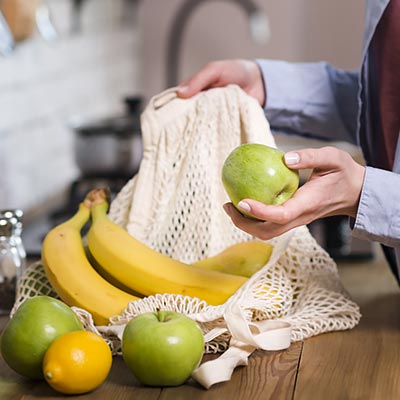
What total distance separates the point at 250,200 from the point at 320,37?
10.4 ft

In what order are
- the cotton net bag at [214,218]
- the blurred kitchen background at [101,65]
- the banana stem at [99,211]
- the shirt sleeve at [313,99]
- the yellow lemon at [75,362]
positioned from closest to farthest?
the yellow lemon at [75,362] < the cotton net bag at [214,218] < the banana stem at [99,211] < the shirt sleeve at [313,99] < the blurred kitchen background at [101,65]

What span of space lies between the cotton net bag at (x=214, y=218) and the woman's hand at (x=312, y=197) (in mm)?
97

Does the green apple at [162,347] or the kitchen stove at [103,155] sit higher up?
the green apple at [162,347]

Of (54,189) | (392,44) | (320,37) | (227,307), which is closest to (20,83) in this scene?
(54,189)

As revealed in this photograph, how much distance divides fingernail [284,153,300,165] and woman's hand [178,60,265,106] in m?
0.38

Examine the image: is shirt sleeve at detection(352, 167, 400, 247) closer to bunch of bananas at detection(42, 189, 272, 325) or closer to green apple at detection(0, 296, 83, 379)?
bunch of bananas at detection(42, 189, 272, 325)

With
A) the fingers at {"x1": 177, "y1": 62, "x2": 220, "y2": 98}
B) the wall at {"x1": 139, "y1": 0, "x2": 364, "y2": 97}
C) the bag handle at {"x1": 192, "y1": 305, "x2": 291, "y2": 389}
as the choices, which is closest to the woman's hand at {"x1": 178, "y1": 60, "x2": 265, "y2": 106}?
the fingers at {"x1": 177, "y1": 62, "x2": 220, "y2": 98}

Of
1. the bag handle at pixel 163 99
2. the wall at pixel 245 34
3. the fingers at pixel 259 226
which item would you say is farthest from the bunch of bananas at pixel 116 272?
the wall at pixel 245 34

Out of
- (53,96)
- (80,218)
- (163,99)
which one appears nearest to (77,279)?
(80,218)

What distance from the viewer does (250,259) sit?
1.23 m

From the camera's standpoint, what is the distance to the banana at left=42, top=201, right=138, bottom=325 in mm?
1113

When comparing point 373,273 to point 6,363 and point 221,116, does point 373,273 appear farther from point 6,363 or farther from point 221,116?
point 6,363

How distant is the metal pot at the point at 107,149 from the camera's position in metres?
2.34

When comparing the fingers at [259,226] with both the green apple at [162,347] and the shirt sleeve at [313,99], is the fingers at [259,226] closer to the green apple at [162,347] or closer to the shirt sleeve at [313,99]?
the green apple at [162,347]
